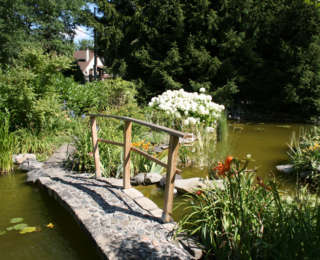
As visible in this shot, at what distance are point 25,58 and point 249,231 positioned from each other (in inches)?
239

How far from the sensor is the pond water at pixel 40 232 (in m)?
2.75

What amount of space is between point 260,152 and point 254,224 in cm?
491

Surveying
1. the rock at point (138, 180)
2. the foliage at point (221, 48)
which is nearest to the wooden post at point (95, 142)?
the rock at point (138, 180)

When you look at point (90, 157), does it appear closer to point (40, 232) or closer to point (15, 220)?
point (15, 220)

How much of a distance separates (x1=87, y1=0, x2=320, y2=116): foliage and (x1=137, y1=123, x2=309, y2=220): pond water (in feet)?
8.22

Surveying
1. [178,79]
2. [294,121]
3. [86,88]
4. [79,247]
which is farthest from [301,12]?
[79,247]

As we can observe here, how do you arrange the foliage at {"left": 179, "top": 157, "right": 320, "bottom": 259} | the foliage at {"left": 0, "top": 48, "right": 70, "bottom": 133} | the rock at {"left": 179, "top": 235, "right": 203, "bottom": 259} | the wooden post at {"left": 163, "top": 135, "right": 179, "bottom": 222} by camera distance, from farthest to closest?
1. the foliage at {"left": 0, "top": 48, "right": 70, "bottom": 133}
2. the wooden post at {"left": 163, "top": 135, "right": 179, "bottom": 222}
3. the rock at {"left": 179, "top": 235, "right": 203, "bottom": 259}
4. the foliage at {"left": 179, "top": 157, "right": 320, "bottom": 259}

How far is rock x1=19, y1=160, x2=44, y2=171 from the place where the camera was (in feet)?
16.4

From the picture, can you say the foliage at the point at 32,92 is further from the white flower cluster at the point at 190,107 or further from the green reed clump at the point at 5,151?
the white flower cluster at the point at 190,107

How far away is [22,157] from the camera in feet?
17.8

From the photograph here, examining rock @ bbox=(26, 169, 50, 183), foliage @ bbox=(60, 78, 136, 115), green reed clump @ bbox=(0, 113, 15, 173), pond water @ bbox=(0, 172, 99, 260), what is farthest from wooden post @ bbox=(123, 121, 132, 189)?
foliage @ bbox=(60, 78, 136, 115)

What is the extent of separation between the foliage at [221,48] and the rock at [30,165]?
27.4 feet

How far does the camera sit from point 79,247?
288cm

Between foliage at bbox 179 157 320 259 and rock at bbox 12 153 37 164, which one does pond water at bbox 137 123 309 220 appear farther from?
rock at bbox 12 153 37 164
